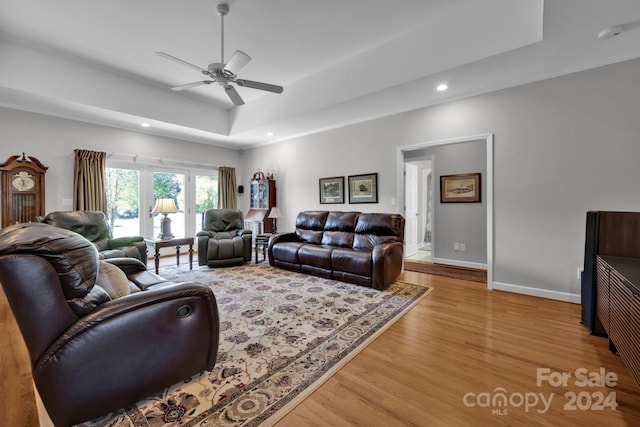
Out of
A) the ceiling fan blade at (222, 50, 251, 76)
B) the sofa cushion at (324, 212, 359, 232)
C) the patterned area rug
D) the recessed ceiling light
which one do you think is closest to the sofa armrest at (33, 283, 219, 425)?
the patterned area rug

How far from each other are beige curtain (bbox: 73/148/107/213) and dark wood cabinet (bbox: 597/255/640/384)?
6.49 meters

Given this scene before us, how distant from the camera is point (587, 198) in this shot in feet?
9.74

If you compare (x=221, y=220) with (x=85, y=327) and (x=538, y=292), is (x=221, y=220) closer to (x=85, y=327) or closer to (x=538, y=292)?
(x=85, y=327)

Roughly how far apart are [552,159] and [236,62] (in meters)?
3.72

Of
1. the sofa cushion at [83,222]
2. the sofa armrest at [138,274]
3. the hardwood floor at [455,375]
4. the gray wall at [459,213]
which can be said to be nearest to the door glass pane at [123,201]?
the sofa cushion at [83,222]

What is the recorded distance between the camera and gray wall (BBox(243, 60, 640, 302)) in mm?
2800

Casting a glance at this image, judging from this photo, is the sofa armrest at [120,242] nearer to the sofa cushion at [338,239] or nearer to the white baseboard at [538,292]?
the sofa cushion at [338,239]

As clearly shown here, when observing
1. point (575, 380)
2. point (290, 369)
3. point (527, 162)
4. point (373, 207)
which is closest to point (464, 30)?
point (527, 162)


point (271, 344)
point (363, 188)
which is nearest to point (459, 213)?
point (363, 188)

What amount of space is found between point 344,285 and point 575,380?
92.2 inches

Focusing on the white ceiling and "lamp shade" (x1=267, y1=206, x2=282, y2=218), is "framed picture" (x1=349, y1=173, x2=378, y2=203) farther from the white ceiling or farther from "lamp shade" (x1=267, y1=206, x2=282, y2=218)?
"lamp shade" (x1=267, y1=206, x2=282, y2=218)

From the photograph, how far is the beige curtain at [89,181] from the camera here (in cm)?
448

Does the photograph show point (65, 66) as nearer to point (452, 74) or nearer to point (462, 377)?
point (452, 74)

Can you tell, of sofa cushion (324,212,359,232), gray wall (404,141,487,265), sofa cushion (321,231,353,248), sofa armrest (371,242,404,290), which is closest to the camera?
sofa armrest (371,242,404,290)
